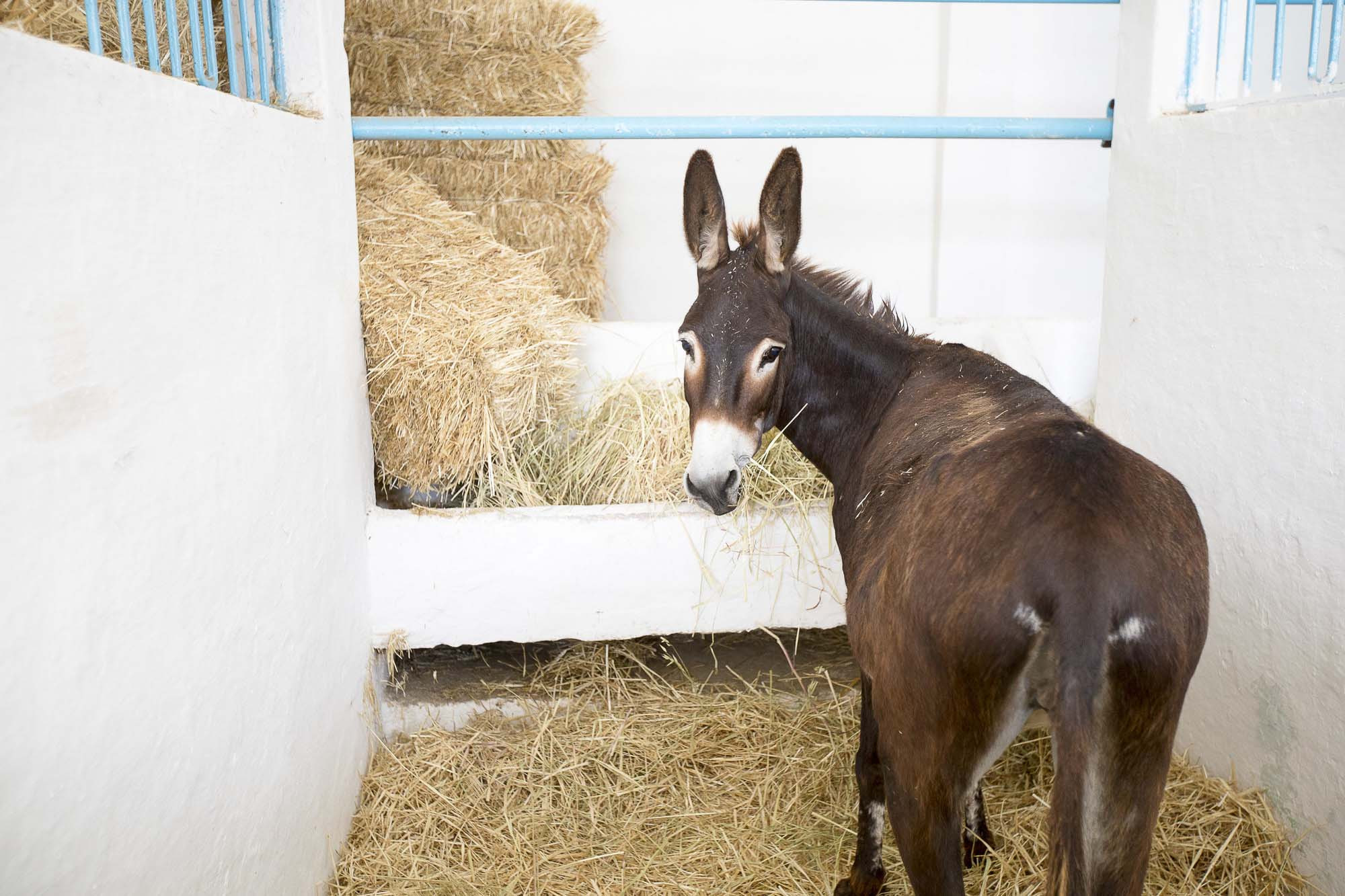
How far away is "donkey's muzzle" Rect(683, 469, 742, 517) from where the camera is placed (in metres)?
2.47

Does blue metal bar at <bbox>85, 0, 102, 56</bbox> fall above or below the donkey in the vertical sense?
above

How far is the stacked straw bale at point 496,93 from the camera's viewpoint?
14.7ft

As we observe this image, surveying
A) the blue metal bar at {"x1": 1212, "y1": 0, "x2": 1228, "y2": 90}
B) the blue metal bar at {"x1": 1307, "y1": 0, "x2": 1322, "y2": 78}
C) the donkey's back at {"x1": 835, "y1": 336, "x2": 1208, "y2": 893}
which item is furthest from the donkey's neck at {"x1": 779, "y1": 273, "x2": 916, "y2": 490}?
the blue metal bar at {"x1": 1212, "y1": 0, "x2": 1228, "y2": 90}

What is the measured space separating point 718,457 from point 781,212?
30.7 inches

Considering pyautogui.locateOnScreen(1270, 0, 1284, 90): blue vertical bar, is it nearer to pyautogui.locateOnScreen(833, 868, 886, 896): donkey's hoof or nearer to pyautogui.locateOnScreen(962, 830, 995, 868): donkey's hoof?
pyautogui.locateOnScreen(962, 830, 995, 868): donkey's hoof

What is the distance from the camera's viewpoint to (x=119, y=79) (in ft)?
5.25

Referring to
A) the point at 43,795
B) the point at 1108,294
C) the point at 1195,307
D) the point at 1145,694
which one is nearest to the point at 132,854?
the point at 43,795

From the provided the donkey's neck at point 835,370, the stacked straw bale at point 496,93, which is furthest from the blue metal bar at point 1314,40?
the stacked straw bale at point 496,93

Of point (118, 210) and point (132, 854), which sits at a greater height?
point (118, 210)

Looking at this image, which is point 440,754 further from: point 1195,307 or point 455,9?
point 455,9

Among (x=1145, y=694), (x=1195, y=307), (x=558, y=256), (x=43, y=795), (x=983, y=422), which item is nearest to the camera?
(x=43, y=795)

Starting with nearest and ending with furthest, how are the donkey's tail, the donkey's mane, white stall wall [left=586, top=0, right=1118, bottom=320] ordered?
the donkey's tail
the donkey's mane
white stall wall [left=586, top=0, right=1118, bottom=320]

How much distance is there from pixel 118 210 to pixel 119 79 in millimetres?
223

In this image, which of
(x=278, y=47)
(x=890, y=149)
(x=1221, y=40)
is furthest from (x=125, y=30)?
(x=890, y=149)
